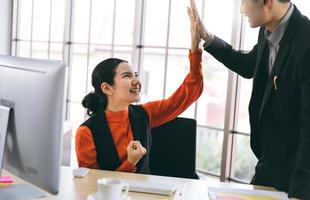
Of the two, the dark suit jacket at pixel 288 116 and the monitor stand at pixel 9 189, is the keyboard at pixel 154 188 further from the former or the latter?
the dark suit jacket at pixel 288 116

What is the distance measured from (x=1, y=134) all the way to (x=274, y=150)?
3.61 ft

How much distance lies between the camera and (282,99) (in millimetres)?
1646

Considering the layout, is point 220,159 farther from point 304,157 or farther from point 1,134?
point 1,134

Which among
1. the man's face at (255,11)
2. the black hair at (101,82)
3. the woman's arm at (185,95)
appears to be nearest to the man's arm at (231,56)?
the woman's arm at (185,95)

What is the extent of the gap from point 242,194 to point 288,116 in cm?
39

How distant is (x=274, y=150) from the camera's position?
67.6 inches

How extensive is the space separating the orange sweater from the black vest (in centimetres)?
2

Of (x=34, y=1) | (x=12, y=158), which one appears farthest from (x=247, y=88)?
(x=34, y=1)

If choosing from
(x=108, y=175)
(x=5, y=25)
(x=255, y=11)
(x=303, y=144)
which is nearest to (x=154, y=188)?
(x=108, y=175)

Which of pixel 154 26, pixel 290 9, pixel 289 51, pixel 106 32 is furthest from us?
pixel 106 32

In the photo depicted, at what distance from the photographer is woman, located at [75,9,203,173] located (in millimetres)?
1864

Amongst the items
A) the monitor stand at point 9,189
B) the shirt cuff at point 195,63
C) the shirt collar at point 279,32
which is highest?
the shirt collar at point 279,32

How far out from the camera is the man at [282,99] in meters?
1.52

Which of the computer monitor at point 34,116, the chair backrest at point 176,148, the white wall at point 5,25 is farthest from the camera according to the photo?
the white wall at point 5,25
